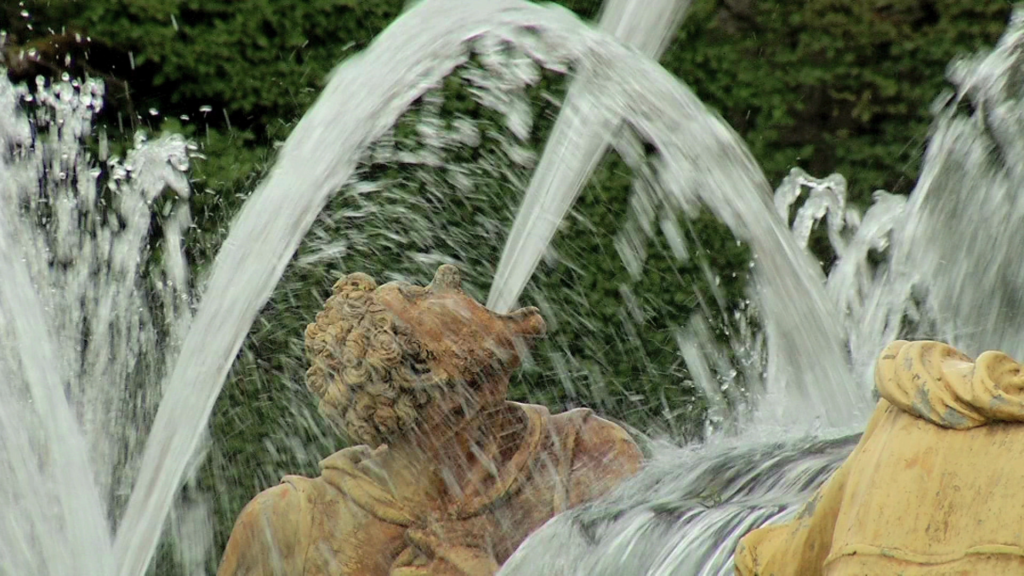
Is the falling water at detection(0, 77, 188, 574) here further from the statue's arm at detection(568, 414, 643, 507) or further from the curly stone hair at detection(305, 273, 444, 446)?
the statue's arm at detection(568, 414, 643, 507)

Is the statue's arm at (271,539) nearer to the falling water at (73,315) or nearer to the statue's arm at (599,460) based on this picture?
the statue's arm at (599,460)

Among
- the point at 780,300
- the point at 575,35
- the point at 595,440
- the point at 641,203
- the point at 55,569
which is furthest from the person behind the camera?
the point at 641,203

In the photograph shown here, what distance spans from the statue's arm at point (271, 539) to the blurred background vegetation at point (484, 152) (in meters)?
3.13

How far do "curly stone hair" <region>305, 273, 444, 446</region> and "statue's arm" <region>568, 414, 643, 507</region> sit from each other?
288mm

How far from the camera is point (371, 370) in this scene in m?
3.02

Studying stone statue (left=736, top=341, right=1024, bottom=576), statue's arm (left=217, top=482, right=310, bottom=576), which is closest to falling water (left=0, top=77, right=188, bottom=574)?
statue's arm (left=217, top=482, right=310, bottom=576)

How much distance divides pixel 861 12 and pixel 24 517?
175 inches

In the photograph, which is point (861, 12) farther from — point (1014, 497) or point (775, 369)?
point (1014, 497)

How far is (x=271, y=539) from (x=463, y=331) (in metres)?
0.49

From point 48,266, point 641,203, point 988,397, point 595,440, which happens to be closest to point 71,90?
point 48,266

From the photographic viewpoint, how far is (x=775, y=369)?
5.22 meters

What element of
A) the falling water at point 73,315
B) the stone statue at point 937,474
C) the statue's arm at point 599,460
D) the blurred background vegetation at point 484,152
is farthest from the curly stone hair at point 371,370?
the blurred background vegetation at point 484,152

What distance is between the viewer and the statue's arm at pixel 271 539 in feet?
10.1

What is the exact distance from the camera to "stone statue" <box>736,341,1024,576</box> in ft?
6.00
